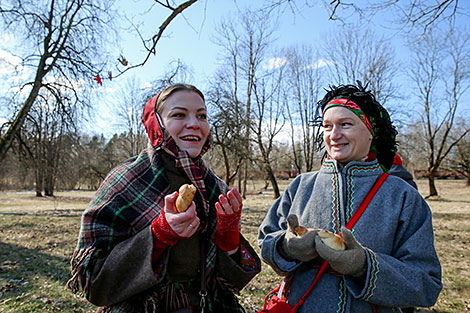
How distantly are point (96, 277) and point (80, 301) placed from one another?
3640mm

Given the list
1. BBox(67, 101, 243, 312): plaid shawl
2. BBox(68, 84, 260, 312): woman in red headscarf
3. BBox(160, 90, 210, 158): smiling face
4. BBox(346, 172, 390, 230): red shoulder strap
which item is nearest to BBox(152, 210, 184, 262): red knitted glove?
BBox(68, 84, 260, 312): woman in red headscarf

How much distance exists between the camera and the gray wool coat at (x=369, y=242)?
1333 millimetres

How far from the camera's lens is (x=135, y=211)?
4.73 feet

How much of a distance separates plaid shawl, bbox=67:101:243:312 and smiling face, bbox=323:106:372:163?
2.49 feet

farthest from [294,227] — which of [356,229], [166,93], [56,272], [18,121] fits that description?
[18,121]

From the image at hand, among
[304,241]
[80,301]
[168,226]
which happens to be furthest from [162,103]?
[80,301]

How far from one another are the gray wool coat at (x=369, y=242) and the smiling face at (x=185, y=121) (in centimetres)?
69

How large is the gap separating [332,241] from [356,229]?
0.82ft

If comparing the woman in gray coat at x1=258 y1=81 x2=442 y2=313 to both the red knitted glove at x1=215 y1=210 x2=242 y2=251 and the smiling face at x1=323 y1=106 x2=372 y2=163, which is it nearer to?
the smiling face at x1=323 y1=106 x2=372 y2=163

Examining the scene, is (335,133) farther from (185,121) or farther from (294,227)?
(185,121)

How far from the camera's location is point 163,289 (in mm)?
1430

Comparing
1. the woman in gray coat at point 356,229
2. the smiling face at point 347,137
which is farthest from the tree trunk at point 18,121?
the smiling face at point 347,137

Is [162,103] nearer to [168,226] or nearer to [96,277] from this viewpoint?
[168,226]

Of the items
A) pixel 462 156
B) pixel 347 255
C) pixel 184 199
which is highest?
pixel 462 156
